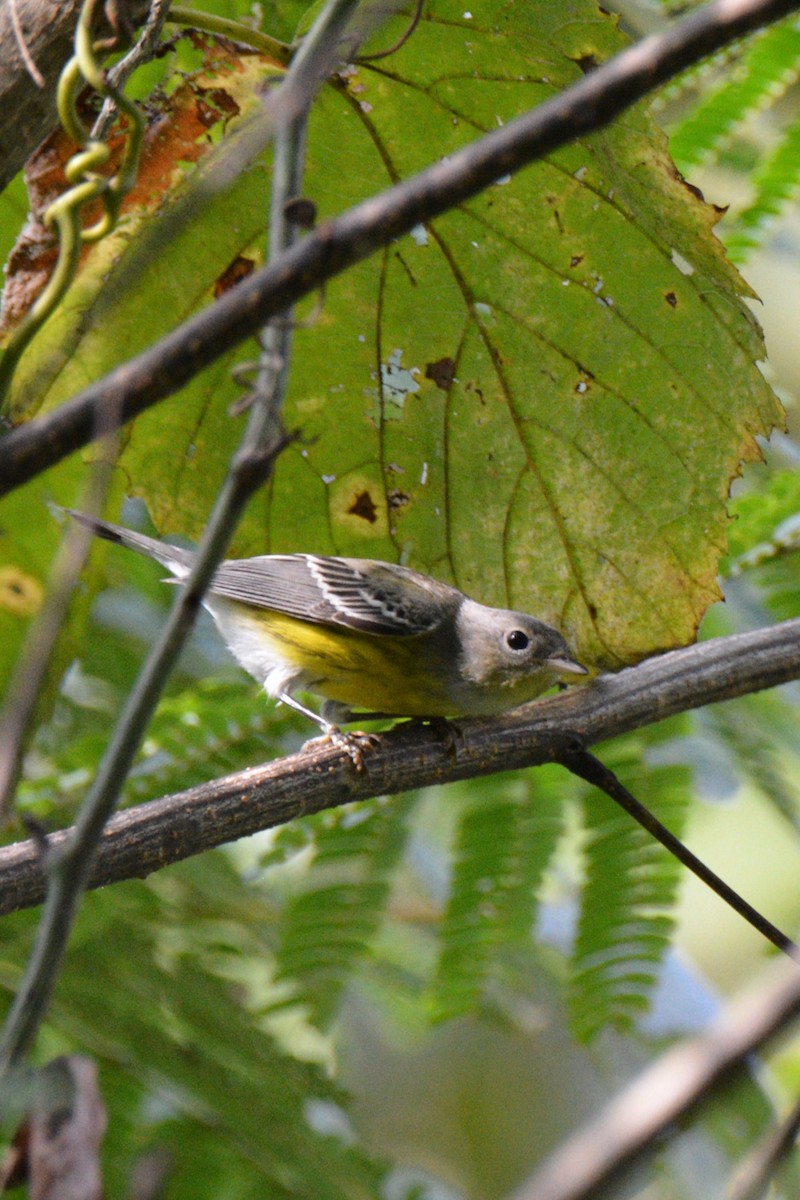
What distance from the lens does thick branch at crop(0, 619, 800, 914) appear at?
8.16ft

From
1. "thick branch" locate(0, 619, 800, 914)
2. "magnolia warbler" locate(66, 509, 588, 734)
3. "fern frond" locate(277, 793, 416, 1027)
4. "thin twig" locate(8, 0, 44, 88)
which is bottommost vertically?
"fern frond" locate(277, 793, 416, 1027)

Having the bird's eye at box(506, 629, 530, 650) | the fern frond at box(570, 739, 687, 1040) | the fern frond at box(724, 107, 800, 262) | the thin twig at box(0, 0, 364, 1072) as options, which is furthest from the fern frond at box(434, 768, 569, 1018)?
the thin twig at box(0, 0, 364, 1072)

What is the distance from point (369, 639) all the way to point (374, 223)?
10.7 feet

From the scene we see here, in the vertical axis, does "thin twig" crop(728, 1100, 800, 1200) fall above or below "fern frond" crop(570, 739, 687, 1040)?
above

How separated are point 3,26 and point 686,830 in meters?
3.06

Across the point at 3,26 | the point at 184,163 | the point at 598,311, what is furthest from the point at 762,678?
the point at 3,26

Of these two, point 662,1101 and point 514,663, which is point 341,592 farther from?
point 662,1101

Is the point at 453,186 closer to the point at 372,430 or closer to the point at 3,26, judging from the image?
the point at 3,26

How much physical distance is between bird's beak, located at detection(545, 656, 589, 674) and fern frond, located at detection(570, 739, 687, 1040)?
0.42 metres

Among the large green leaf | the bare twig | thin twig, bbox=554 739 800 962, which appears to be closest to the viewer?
the bare twig

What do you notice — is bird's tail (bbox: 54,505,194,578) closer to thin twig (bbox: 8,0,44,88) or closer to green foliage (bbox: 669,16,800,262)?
green foliage (bbox: 669,16,800,262)

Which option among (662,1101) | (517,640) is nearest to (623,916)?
(517,640)

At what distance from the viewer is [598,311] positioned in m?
2.98

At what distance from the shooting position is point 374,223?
1.06m
